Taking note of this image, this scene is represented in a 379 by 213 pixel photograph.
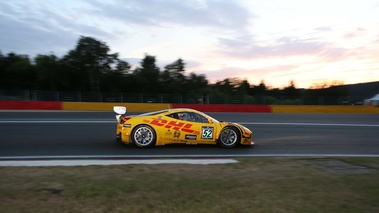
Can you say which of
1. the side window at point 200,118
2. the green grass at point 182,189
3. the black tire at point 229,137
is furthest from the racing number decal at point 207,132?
the green grass at point 182,189

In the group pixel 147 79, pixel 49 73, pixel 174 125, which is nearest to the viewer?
pixel 174 125

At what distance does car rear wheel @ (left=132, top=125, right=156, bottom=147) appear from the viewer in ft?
34.8

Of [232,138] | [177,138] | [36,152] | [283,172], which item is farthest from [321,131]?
[36,152]

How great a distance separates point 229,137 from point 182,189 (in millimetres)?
5958

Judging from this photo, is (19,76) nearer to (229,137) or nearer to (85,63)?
(85,63)

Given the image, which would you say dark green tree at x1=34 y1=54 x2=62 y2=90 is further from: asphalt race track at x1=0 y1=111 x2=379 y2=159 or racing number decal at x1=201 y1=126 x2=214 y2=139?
racing number decal at x1=201 y1=126 x2=214 y2=139

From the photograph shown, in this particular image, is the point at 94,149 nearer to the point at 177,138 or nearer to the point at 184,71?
the point at 177,138

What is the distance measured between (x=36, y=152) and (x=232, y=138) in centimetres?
542

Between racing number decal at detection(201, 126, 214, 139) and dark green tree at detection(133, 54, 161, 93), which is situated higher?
dark green tree at detection(133, 54, 161, 93)

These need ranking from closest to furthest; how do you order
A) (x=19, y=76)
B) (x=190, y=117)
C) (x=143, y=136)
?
(x=143, y=136)
(x=190, y=117)
(x=19, y=76)

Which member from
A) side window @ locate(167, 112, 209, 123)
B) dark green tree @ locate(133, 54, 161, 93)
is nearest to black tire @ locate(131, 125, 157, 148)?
side window @ locate(167, 112, 209, 123)

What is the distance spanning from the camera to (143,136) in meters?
10.6

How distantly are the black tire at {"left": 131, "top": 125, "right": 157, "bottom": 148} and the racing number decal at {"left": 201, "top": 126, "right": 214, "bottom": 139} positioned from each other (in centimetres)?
140

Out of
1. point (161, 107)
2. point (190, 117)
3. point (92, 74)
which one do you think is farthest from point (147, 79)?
point (190, 117)
